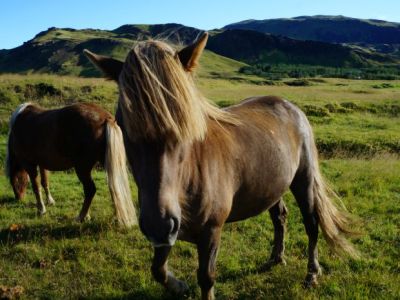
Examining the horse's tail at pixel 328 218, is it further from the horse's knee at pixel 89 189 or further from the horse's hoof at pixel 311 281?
the horse's knee at pixel 89 189

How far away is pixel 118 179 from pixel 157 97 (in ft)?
13.9

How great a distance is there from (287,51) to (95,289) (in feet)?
463

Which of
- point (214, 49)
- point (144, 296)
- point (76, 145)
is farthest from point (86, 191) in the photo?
point (214, 49)

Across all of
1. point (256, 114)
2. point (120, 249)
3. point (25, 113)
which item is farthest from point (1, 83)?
point (256, 114)

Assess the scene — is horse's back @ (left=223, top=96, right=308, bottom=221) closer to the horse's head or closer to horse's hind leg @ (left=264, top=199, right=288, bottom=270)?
horse's hind leg @ (left=264, top=199, right=288, bottom=270)

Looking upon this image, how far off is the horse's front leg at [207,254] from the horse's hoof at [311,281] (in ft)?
4.76

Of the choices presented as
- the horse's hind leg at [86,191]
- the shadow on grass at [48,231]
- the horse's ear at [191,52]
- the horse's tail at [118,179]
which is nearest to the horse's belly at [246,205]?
the horse's ear at [191,52]

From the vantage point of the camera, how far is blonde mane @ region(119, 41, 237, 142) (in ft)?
8.95

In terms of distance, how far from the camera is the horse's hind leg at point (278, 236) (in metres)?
5.36

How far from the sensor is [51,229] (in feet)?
22.2

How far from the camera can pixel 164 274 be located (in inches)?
165

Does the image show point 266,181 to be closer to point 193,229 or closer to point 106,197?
point 193,229

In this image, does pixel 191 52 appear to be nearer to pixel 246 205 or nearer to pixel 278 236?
pixel 246 205

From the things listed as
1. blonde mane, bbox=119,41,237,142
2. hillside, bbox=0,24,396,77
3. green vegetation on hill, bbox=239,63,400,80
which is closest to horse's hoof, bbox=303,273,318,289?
blonde mane, bbox=119,41,237,142
